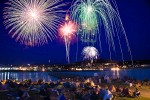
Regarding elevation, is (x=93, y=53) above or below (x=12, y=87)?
above

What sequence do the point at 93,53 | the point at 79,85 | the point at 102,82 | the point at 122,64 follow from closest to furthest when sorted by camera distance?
the point at 79,85 < the point at 102,82 < the point at 93,53 < the point at 122,64

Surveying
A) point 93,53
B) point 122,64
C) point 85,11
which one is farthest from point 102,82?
point 122,64

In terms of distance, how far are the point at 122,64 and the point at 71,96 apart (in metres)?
160

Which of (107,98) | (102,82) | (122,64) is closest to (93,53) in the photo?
(102,82)

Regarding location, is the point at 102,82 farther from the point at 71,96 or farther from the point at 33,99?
the point at 33,99

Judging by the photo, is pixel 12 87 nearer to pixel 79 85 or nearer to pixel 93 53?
pixel 79 85

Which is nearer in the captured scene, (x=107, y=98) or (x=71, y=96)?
(x=107, y=98)

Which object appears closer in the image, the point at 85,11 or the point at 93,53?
the point at 85,11

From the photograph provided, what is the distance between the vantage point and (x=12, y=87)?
30.5m

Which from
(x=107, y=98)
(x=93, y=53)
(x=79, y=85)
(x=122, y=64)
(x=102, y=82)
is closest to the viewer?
(x=107, y=98)

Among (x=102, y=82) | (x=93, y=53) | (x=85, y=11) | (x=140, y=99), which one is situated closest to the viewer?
(x=140, y=99)

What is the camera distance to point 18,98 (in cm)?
2222

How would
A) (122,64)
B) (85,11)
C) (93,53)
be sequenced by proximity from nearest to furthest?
(85,11), (93,53), (122,64)

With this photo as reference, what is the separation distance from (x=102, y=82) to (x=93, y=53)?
859 cm
